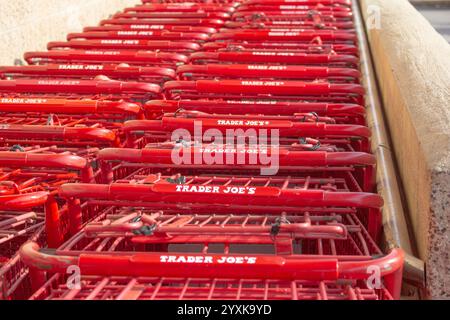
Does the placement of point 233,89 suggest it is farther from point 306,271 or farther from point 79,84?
point 306,271

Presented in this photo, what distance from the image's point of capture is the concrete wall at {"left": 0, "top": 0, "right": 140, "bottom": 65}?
20.1ft

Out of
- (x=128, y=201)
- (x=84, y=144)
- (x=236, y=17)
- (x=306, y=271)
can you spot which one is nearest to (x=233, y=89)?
(x=84, y=144)

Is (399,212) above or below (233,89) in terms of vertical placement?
below

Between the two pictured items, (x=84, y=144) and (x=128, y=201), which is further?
(x=84, y=144)

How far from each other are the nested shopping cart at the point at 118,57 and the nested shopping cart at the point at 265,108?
126 centimetres

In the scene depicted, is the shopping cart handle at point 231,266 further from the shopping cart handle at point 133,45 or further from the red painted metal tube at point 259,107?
the shopping cart handle at point 133,45

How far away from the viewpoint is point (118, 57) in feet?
17.7

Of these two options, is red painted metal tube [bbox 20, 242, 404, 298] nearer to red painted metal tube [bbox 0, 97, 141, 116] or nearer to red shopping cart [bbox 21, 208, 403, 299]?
red shopping cart [bbox 21, 208, 403, 299]

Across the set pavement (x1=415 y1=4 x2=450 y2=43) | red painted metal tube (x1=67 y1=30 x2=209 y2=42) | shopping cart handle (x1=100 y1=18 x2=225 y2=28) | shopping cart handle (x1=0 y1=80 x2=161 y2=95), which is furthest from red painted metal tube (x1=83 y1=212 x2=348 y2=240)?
pavement (x1=415 y1=4 x2=450 y2=43)

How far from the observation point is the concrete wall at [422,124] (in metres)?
2.73

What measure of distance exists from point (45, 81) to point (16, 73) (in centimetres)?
81

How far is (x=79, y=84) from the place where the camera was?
4.52 meters

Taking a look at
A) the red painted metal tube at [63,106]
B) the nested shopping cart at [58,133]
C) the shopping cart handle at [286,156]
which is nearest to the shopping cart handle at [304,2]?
the nested shopping cart at [58,133]

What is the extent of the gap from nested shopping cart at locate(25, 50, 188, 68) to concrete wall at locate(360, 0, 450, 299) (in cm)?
163
